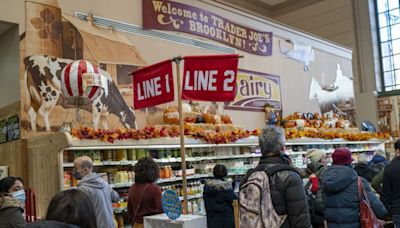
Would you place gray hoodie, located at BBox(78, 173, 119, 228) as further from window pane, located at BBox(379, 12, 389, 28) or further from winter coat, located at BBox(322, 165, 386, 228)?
window pane, located at BBox(379, 12, 389, 28)

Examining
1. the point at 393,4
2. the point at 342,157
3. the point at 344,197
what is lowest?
the point at 344,197

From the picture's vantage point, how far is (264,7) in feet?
59.2

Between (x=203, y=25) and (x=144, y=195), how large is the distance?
6171 millimetres

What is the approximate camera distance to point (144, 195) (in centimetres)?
429

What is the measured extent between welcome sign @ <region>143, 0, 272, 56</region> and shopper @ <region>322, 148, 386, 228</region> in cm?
547

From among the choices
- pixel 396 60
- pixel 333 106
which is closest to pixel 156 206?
pixel 333 106

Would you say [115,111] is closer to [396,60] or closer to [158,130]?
[158,130]

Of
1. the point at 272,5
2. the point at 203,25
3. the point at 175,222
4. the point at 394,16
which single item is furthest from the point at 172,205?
the point at 272,5

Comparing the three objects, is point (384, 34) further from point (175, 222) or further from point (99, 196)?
point (175, 222)

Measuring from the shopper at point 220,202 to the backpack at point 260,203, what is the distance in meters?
2.01

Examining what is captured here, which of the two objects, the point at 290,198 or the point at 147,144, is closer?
the point at 290,198

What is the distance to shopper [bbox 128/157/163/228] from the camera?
169 inches

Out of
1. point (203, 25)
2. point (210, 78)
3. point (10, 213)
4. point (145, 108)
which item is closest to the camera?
point (10, 213)

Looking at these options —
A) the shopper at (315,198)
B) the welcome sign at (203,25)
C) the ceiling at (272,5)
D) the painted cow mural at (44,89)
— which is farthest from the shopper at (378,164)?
the ceiling at (272,5)
